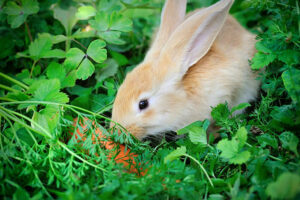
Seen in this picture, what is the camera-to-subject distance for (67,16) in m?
3.01

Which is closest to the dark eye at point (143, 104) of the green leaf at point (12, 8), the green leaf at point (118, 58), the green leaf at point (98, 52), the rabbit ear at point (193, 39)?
the rabbit ear at point (193, 39)

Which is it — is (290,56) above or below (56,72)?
above

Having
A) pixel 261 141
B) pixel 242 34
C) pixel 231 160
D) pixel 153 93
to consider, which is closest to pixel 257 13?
pixel 242 34

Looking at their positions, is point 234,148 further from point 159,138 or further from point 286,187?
point 159,138

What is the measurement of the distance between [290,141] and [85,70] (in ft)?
5.16

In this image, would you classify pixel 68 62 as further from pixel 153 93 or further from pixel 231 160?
pixel 231 160

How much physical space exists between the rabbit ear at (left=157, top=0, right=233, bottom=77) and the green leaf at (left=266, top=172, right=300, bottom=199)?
4.59 feet

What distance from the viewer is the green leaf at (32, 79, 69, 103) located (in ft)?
7.48

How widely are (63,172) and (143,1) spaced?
2070mm

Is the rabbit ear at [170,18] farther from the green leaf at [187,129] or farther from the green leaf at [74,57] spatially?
the green leaf at [187,129]

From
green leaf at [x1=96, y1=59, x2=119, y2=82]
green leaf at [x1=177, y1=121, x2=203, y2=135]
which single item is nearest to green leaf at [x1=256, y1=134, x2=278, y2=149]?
green leaf at [x1=177, y1=121, x2=203, y2=135]

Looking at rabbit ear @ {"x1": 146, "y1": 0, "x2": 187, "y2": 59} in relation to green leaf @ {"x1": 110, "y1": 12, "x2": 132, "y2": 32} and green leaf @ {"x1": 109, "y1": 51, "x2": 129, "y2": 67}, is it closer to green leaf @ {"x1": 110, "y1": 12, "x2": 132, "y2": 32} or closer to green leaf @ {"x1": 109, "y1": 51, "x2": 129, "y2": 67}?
green leaf @ {"x1": 109, "y1": 51, "x2": 129, "y2": 67}

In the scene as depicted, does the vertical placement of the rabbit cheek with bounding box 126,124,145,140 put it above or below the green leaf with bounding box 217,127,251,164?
below

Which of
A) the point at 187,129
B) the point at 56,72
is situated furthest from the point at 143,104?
the point at 56,72
